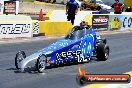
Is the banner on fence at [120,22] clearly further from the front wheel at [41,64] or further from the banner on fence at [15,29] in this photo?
the front wheel at [41,64]

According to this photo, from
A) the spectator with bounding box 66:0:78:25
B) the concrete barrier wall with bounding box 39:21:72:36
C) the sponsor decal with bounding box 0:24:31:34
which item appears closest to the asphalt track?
the sponsor decal with bounding box 0:24:31:34

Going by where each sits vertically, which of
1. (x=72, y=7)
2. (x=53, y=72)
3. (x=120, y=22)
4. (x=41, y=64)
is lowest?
(x=120, y=22)

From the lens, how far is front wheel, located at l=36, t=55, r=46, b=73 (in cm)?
1206

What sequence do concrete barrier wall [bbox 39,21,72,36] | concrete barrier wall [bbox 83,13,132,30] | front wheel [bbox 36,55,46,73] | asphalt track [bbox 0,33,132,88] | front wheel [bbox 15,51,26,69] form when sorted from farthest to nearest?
concrete barrier wall [bbox 83,13,132,30]
concrete barrier wall [bbox 39,21,72,36]
front wheel [bbox 15,51,26,69]
front wheel [bbox 36,55,46,73]
asphalt track [bbox 0,33,132,88]

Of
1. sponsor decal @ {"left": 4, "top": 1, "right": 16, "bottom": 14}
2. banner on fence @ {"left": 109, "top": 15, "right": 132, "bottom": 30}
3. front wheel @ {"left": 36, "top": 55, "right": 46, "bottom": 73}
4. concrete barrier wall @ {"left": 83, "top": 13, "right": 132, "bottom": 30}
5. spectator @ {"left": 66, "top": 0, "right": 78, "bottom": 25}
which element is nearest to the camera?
front wheel @ {"left": 36, "top": 55, "right": 46, "bottom": 73}

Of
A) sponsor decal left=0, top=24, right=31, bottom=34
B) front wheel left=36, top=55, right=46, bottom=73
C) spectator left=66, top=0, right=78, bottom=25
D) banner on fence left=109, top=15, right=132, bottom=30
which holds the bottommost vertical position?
banner on fence left=109, top=15, right=132, bottom=30

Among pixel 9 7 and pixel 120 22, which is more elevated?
pixel 9 7

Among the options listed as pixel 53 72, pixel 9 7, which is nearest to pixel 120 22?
pixel 9 7

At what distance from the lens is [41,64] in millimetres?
12242

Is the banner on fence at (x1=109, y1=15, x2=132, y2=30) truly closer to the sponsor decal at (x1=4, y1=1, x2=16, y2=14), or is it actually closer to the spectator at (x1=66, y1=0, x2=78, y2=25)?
the spectator at (x1=66, y1=0, x2=78, y2=25)

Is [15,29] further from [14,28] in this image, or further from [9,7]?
[9,7]

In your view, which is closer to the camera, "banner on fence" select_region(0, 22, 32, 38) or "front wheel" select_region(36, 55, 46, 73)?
"front wheel" select_region(36, 55, 46, 73)

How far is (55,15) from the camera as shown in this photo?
1359 inches

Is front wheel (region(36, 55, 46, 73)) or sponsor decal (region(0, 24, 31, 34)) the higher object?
front wheel (region(36, 55, 46, 73))
